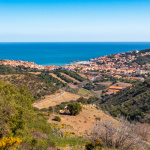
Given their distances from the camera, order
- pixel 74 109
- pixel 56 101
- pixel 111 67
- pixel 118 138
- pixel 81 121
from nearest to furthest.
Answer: pixel 118 138 → pixel 81 121 → pixel 74 109 → pixel 56 101 → pixel 111 67

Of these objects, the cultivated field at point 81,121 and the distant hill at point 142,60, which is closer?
the cultivated field at point 81,121

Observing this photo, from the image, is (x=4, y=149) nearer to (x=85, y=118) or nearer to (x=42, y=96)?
(x=85, y=118)

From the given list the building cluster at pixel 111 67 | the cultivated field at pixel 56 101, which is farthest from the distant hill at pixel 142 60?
the cultivated field at pixel 56 101

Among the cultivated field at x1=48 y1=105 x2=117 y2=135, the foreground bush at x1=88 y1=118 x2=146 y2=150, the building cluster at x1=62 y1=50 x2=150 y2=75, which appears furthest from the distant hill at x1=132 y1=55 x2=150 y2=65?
the foreground bush at x1=88 y1=118 x2=146 y2=150

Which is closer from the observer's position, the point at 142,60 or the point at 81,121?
the point at 81,121

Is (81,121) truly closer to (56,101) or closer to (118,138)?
(118,138)

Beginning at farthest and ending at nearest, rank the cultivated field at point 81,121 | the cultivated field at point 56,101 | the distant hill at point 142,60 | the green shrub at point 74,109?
the distant hill at point 142,60 → the cultivated field at point 56,101 → the green shrub at point 74,109 → the cultivated field at point 81,121

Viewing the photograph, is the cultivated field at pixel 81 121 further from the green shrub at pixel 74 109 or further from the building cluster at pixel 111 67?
the building cluster at pixel 111 67

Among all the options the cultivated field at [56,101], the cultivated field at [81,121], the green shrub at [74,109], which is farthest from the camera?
the cultivated field at [56,101]

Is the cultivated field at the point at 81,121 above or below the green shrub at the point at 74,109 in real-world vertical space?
below

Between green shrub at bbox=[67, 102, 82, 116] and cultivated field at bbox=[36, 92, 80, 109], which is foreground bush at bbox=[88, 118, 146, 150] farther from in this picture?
cultivated field at bbox=[36, 92, 80, 109]

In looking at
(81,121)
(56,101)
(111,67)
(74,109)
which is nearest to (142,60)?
(111,67)
